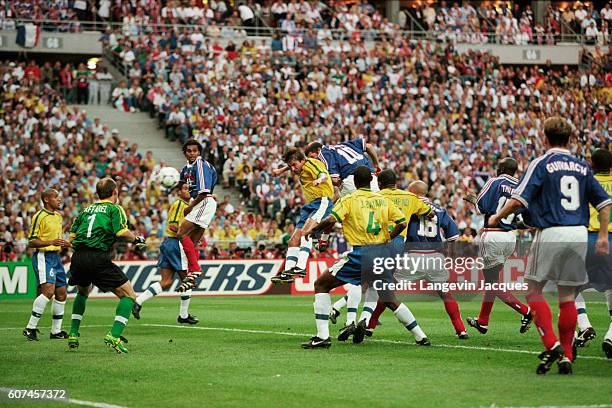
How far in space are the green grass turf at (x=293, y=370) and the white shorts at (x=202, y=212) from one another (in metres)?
1.73

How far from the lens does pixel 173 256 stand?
17.4 metres

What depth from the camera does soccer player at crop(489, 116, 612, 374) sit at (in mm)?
9812

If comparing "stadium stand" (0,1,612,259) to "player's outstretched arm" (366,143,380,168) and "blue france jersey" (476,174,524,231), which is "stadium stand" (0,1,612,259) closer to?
"player's outstretched arm" (366,143,380,168)

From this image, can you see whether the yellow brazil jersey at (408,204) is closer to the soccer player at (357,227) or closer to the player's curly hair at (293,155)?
the soccer player at (357,227)

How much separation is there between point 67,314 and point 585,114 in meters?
27.4

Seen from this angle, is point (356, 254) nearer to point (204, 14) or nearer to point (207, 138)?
point (207, 138)

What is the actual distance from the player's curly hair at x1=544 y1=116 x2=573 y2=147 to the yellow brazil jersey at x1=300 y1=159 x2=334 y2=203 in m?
5.71

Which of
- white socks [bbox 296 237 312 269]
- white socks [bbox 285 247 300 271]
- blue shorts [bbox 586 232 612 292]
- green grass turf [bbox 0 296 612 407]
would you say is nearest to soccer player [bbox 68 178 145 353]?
green grass turf [bbox 0 296 612 407]

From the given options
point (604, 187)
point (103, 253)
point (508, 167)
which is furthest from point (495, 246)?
point (103, 253)

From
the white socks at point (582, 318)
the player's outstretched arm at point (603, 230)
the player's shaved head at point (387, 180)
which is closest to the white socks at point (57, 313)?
the player's shaved head at point (387, 180)

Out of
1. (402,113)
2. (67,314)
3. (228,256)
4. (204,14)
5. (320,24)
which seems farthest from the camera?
(320,24)

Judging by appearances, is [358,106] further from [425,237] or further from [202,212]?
[425,237]

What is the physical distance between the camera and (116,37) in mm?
39281

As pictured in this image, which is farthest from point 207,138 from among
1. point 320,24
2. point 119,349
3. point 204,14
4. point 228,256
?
point 119,349
